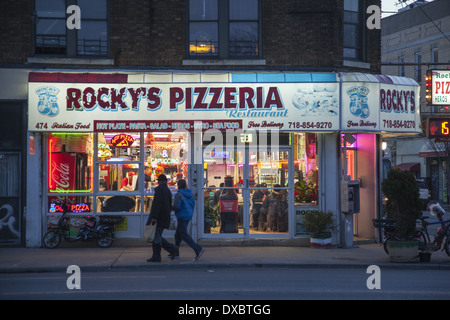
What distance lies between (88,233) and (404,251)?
786 cm

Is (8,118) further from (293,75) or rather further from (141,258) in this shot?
(293,75)

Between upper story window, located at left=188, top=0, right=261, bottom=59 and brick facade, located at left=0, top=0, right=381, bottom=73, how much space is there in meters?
0.34

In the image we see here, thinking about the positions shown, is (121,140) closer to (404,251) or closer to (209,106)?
(209,106)

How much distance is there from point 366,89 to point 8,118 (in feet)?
31.1

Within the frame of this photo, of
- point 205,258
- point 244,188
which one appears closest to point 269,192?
point 244,188

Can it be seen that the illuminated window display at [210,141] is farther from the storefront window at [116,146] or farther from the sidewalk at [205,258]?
the sidewalk at [205,258]

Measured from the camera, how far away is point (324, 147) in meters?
16.1

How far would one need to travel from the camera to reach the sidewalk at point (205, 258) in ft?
41.4

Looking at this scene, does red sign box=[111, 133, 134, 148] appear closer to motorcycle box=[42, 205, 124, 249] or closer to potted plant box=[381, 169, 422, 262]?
motorcycle box=[42, 205, 124, 249]

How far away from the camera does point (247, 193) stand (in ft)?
52.5

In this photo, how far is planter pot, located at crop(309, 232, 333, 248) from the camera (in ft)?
50.9

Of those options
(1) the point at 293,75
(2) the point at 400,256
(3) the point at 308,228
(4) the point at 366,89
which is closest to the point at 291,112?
(1) the point at 293,75

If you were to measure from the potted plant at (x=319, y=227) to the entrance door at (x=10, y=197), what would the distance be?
25.2ft

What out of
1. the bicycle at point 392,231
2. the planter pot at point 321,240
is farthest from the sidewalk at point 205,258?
the bicycle at point 392,231
